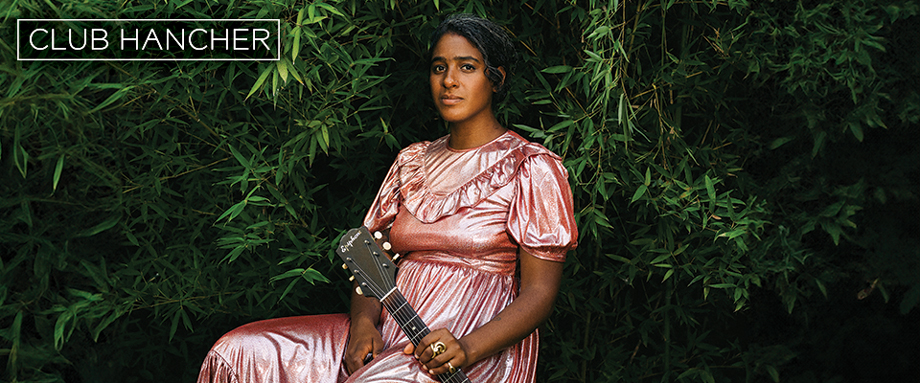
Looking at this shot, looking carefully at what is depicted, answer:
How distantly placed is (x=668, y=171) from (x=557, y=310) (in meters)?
0.63

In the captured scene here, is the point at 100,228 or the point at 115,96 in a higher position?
the point at 115,96

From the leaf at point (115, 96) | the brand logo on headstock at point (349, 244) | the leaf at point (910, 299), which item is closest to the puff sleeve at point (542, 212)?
the brand logo on headstock at point (349, 244)

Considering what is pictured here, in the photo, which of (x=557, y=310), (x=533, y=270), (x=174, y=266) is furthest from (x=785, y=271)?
(x=174, y=266)

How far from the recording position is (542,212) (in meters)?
→ 2.10

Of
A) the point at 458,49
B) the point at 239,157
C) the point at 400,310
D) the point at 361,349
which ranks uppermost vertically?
the point at 458,49

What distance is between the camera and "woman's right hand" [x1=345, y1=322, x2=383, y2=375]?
6.88 feet

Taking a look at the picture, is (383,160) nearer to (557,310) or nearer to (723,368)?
(557,310)

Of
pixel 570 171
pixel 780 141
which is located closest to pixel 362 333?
pixel 570 171

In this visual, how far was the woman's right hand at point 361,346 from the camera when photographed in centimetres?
210

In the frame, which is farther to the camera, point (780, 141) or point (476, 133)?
point (780, 141)

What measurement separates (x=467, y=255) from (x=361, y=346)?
1.15ft

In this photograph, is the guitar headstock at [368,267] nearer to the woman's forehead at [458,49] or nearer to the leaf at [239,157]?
the woman's forehead at [458,49]

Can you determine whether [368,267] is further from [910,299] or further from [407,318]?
[910,299]

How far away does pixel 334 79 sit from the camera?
261 centimetres
